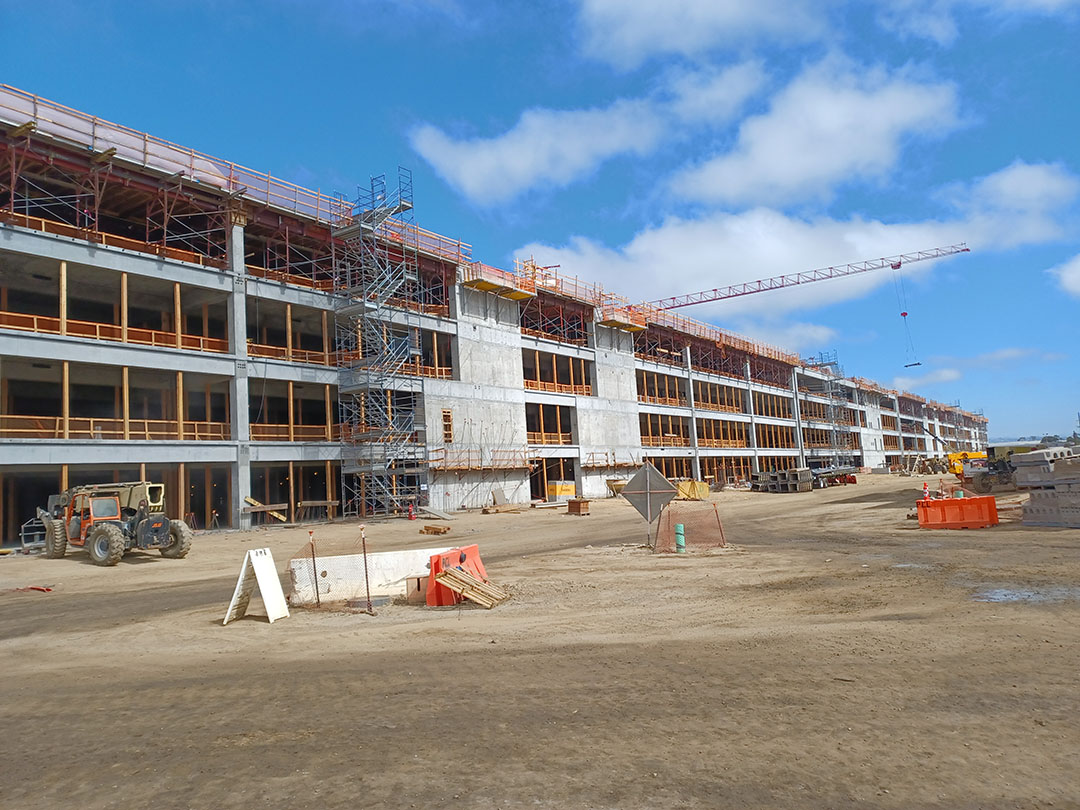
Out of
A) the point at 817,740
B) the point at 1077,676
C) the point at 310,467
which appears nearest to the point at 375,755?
the point at 817,740

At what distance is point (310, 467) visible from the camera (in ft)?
116

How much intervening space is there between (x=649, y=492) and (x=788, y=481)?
39.9 m

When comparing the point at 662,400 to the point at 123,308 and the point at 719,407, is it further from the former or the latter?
the point at 123,308

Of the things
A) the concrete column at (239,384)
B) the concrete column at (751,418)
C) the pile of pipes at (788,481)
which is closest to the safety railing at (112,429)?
the concrete column at (239,384)

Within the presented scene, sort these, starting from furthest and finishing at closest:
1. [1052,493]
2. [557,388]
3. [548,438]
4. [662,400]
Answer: [662,400], [557,388], [548,438], [1052,493]

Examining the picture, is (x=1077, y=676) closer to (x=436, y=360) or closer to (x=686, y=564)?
(x=686, y=564)

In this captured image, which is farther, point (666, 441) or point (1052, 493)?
point (666, 441)

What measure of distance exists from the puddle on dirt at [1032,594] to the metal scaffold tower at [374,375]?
28.2m

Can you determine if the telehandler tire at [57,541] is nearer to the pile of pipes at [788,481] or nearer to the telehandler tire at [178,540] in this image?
the telehandler tire at [178,540]

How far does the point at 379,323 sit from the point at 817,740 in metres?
33.9

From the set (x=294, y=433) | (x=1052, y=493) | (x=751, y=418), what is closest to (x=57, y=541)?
(x=294, y=433)

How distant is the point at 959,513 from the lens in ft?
66.8

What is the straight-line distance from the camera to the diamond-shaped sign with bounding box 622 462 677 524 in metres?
16.8

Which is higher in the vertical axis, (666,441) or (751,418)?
(751,418)
